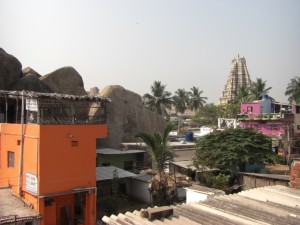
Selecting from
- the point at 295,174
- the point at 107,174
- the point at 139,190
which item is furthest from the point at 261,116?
the point at 295,174

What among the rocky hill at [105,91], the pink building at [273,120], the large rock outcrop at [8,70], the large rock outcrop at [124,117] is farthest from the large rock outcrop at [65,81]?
the pink building at [273,120]

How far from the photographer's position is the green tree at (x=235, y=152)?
24019 mm

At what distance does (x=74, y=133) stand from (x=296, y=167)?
35.8ft

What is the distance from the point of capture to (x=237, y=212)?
265 inches

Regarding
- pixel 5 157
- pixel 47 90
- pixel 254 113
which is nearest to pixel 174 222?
pixel 5 157

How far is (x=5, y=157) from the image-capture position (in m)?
17.8

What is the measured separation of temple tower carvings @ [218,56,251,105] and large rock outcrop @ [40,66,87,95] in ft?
214

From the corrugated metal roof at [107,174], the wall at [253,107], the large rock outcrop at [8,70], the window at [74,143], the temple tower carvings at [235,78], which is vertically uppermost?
the temple tower carvings at [235,78]

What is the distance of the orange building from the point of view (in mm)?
15367

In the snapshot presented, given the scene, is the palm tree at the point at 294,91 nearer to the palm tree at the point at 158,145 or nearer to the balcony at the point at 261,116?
the balcony at the point at 261,116

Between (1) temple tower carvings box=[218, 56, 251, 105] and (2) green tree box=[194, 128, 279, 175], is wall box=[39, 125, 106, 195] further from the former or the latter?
(1) temple tower carvings box=[218, 56, 251, 105]

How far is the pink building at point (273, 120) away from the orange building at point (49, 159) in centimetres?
2184

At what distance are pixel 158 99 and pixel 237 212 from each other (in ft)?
158

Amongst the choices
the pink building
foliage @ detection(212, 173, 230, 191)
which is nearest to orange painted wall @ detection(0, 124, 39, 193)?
foliage @ detection(212, 173, 230, 191)
